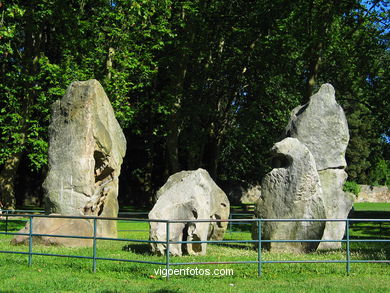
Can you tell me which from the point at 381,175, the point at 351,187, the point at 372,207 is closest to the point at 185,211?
the point at 372,207

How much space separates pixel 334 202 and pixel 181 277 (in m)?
7.21

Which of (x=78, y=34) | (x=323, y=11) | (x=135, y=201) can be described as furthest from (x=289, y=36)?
(x=135, y=201)

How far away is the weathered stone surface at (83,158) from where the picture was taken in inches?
692

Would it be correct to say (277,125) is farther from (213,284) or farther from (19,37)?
(213,284)

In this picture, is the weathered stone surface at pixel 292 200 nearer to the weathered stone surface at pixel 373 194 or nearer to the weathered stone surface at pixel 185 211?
the weathered stone surface at pixel 185 211

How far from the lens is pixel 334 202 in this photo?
16.9m

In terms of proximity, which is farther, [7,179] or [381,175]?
[381,175]

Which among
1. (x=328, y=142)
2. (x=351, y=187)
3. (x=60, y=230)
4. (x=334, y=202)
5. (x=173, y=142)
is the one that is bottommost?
(x=60, y=230)

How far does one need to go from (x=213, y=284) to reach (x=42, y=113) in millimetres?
17847

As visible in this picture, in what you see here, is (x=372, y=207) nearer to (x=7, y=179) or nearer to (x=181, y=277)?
(x=7, y=179)

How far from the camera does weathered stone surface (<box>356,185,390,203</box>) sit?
56.9 meters

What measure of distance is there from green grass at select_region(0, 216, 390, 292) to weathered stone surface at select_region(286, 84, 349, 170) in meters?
3.50

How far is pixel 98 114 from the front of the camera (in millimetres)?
18781

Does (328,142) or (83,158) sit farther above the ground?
(328,142)
